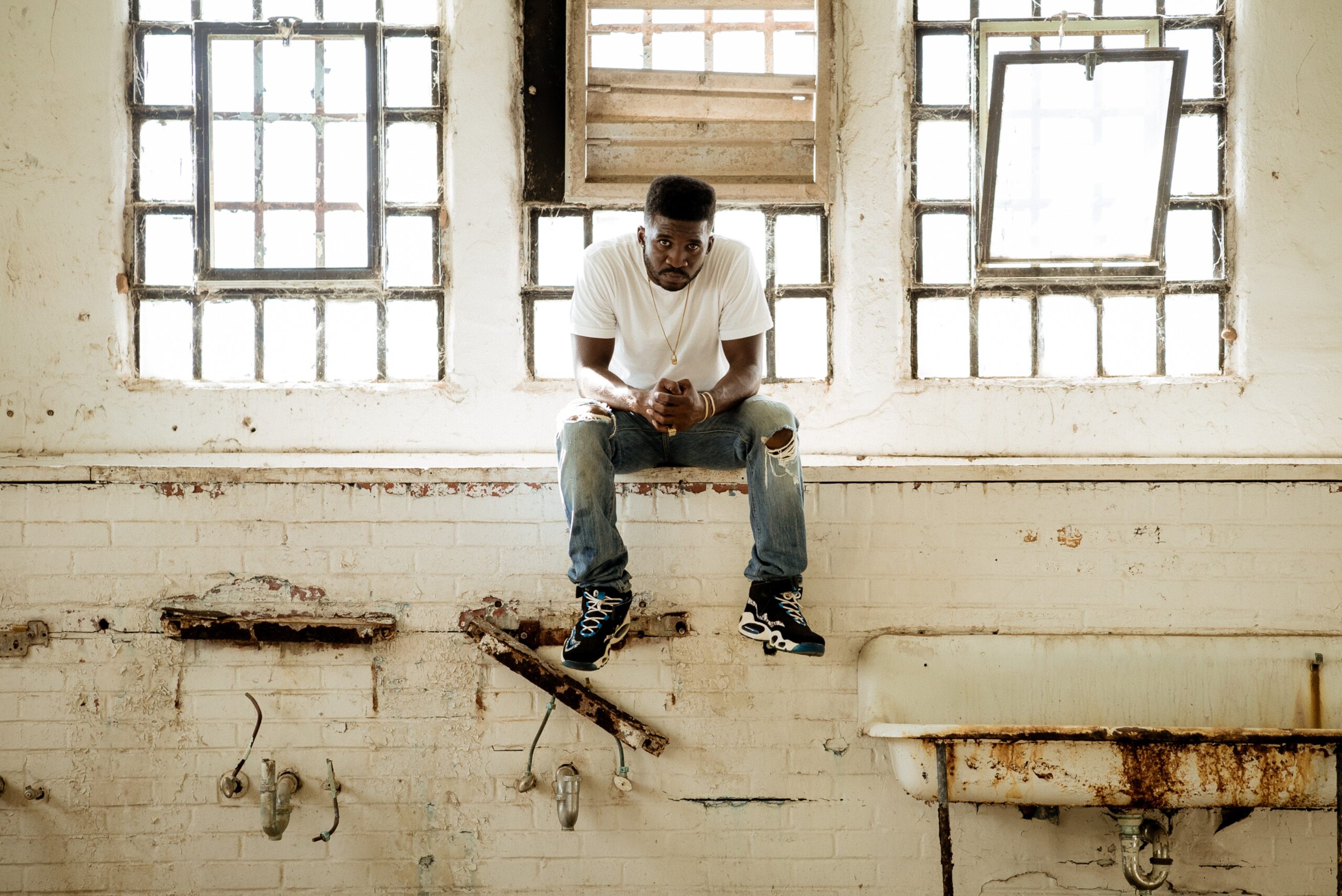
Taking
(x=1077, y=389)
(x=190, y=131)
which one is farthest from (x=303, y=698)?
(x=1077, y=389)

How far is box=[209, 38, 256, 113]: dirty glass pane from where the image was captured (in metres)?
2.87

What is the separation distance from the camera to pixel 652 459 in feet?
7.82

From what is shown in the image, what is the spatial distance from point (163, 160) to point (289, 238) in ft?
1.52

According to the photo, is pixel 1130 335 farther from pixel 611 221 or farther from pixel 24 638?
pixel 24 638

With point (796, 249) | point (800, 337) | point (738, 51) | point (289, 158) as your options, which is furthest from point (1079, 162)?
point (289, 158)

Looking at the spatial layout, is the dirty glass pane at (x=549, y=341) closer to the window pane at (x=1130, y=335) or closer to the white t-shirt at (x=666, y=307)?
the white t-shirt at (x=666, y=307)

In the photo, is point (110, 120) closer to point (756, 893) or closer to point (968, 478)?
point (968, 478)

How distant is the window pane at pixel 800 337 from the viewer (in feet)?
9.60

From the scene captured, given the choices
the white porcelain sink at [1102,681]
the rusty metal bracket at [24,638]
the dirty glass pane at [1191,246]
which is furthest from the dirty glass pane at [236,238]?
the dirty glass pane at [1191,246]

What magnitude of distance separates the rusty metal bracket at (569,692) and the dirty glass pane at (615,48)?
174 cm

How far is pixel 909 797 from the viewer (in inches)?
98.0

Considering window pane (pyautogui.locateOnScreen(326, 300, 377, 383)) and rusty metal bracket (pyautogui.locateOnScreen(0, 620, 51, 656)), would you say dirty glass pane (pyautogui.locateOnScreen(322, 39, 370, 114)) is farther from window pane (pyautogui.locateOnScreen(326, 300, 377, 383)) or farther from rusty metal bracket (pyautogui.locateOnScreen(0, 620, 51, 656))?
rusty metal bracket (pyautogui.locateOnScreen(0, 620, 51, 656))

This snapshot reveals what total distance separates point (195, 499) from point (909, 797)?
6.77 ft

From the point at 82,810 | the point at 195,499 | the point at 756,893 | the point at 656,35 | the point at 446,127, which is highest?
the point at 656,35
